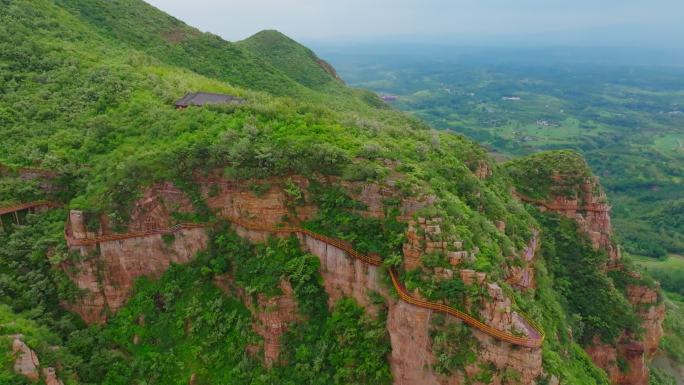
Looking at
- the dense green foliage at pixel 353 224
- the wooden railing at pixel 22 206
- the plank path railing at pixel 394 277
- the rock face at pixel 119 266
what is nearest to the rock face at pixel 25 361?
the rock face at pixel 119 266

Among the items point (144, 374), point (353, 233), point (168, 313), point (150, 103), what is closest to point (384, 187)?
point (353, 233)

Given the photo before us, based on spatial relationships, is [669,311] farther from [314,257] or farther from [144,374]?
[144,374]

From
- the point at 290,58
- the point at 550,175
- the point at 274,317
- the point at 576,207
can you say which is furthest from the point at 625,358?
the point at 290,58

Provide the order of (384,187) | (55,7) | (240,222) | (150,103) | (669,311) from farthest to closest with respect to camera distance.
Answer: (55,7) → (669,311) → (150,103) → (240,222) → (384,187)

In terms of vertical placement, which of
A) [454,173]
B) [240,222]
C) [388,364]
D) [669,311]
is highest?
[454,173]

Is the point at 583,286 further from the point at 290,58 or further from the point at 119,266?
the point at 290,58

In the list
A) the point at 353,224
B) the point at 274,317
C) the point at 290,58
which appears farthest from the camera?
the point at 290,58
